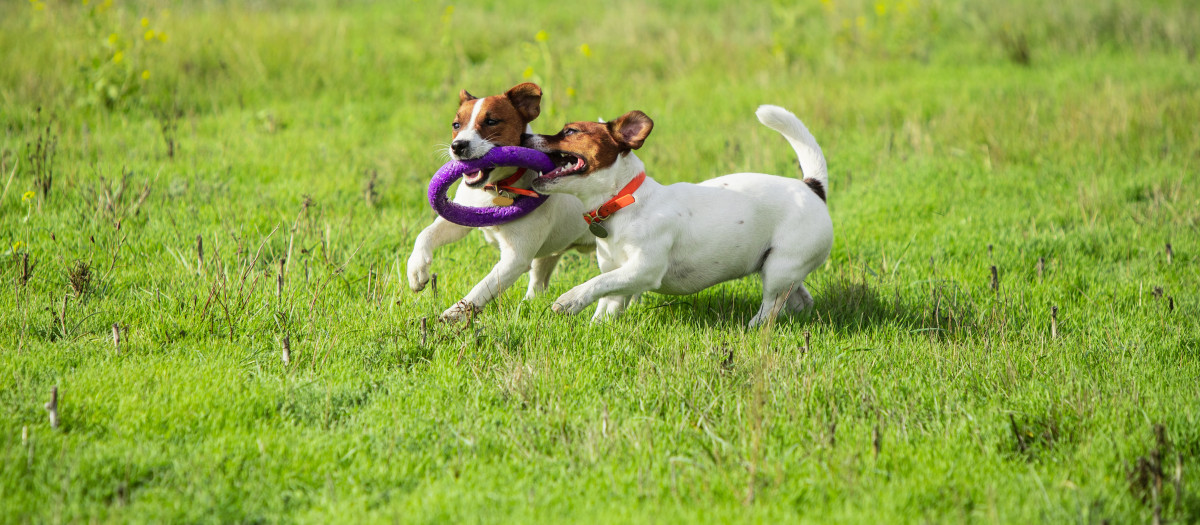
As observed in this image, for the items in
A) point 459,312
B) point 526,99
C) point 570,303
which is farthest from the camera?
point 526,99

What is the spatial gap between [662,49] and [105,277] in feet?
26.3

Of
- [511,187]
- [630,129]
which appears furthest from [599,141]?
[511,187]

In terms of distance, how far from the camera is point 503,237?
4887mm

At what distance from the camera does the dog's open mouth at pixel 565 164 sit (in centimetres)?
450

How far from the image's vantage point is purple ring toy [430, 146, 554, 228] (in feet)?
14.9

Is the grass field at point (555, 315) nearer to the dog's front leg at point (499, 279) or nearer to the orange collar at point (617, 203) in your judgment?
the dog's front leg at point (499, 279)

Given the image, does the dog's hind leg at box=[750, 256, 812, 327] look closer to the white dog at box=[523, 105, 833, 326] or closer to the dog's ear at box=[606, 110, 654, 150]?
the white dog at box=[523, 105, 833, 326]

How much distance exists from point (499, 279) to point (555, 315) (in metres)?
0.36

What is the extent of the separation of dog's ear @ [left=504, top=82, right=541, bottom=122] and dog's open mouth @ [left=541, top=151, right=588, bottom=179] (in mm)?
351

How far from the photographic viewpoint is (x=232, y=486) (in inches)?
127

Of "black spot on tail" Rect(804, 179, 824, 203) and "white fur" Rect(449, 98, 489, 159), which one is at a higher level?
"white fur" Rect(449, 98, 489, 159)

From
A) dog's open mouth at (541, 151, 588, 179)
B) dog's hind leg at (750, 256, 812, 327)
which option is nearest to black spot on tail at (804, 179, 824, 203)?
dog's hind leg at (750, 256, 812, 327)

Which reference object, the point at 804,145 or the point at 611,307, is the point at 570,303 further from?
the point at 804,145

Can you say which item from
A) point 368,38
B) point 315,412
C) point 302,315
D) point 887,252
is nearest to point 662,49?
point 368,38
